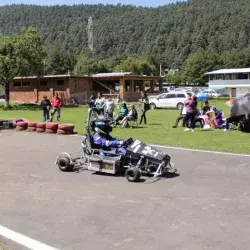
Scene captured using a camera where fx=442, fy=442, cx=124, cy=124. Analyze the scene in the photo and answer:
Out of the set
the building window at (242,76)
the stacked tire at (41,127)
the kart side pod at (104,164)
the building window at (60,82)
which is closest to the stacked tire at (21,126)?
the stacked tire at (41,127)

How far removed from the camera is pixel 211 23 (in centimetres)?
15862

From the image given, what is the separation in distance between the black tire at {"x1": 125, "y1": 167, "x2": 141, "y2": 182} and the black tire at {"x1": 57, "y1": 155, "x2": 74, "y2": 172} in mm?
1658

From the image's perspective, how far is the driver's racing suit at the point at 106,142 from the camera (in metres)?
9.49

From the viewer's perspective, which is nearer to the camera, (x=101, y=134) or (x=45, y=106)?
(x=101, y=134)

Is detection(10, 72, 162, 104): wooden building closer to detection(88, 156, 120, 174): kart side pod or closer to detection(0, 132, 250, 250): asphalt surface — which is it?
detection(0, 132, 250, 250): asphalt surface

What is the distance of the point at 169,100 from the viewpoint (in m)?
37.3

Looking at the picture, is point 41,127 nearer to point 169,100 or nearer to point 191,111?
point 191,111

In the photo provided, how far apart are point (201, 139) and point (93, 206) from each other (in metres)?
8.99

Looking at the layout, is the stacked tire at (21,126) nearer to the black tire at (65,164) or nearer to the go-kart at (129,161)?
the black tire at (65,164)

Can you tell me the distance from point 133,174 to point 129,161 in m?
0.53

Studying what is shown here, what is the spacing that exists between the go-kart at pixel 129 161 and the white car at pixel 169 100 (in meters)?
27.2

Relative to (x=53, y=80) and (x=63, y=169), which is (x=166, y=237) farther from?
(x=53, y=80)

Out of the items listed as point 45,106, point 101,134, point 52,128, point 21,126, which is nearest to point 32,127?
point 21,126

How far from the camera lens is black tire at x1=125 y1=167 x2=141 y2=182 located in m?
8.84
